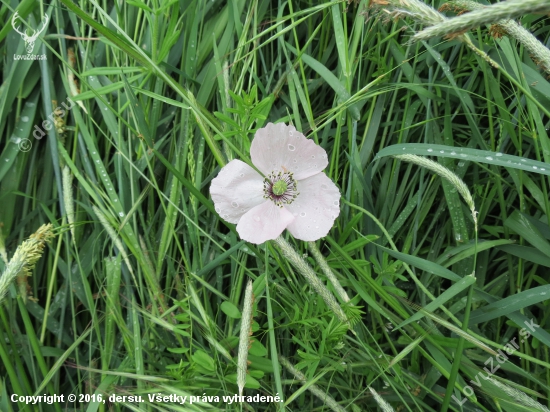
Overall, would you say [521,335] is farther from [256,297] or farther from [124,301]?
[124,301]

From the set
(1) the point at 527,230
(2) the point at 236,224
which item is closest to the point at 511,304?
(1) the point at 527,230

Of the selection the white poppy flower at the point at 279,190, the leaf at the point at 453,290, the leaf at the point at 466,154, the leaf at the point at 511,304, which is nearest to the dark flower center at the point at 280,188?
the white poppy flower at the point at 279,190

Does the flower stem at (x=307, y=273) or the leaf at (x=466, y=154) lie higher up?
the leaf at (x=466, y=154)

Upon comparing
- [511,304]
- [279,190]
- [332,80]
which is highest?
[332,80]

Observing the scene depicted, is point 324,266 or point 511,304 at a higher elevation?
point 324,266

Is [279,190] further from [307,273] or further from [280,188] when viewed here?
[307,273]

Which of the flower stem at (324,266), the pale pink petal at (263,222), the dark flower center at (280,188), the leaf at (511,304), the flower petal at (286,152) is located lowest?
the leaf at (511,304)

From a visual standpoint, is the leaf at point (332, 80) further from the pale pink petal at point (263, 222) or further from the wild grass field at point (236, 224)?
the pale pink petal at point (263, 222)

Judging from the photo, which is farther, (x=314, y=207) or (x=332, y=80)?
(x=332, y=80)
